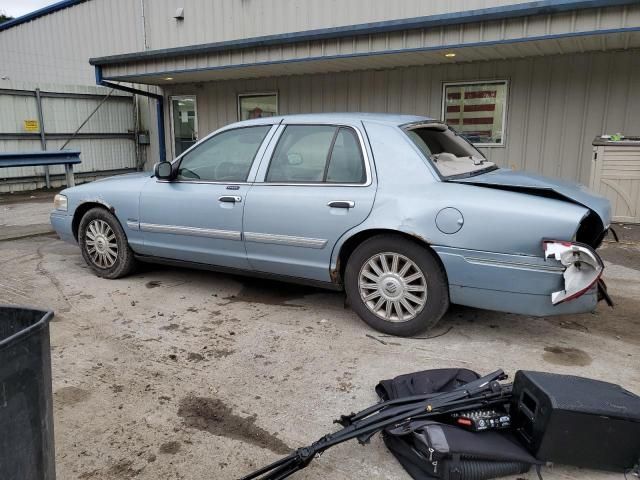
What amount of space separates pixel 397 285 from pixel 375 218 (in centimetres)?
51

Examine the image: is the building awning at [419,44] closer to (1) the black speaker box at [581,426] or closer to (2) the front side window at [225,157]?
(2) the front side window at [225,157]

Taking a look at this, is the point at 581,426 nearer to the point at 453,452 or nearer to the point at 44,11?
the point at 453,452

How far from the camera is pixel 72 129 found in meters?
13.3

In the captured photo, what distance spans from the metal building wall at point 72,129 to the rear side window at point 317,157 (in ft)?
33.5

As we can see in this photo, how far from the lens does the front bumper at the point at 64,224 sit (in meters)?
5.41

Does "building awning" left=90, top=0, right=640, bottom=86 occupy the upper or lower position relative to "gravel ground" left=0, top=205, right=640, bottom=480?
upper

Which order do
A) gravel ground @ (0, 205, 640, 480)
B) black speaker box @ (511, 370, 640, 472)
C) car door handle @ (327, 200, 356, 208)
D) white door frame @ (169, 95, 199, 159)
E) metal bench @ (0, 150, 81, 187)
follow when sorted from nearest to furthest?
black speaker box @ (511, 370, 640, 472)
gravel ground @ (0, 205, 640, 480)
car door handle @ (327, 200, 356, 208)
metal bench @ (0, 150, 81, 187)
white door frame @ (169, 95, 199, 159)

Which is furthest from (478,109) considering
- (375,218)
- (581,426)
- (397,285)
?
(581,426)

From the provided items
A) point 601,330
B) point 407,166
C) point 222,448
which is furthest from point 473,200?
point 222,448

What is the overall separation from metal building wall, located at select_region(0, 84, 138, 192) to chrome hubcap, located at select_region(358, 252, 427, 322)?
11.1m

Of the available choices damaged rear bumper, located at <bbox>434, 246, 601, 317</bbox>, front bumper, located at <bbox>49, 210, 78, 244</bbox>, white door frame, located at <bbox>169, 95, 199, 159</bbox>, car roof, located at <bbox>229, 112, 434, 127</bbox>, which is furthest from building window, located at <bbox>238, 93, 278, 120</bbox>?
damaged rear bumper, located at <bbox>434, 246, 601, 317</bbox>

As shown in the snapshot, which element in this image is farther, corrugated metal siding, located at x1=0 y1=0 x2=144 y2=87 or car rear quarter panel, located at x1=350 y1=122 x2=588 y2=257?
corrugated metal siding, located at x1=0 y1=0 x2=144 y2=87

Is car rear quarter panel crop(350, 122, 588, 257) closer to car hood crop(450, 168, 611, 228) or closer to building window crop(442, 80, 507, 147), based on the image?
car hood crop(450, 168, 611, 228)

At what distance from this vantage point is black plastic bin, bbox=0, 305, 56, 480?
1586 mm
